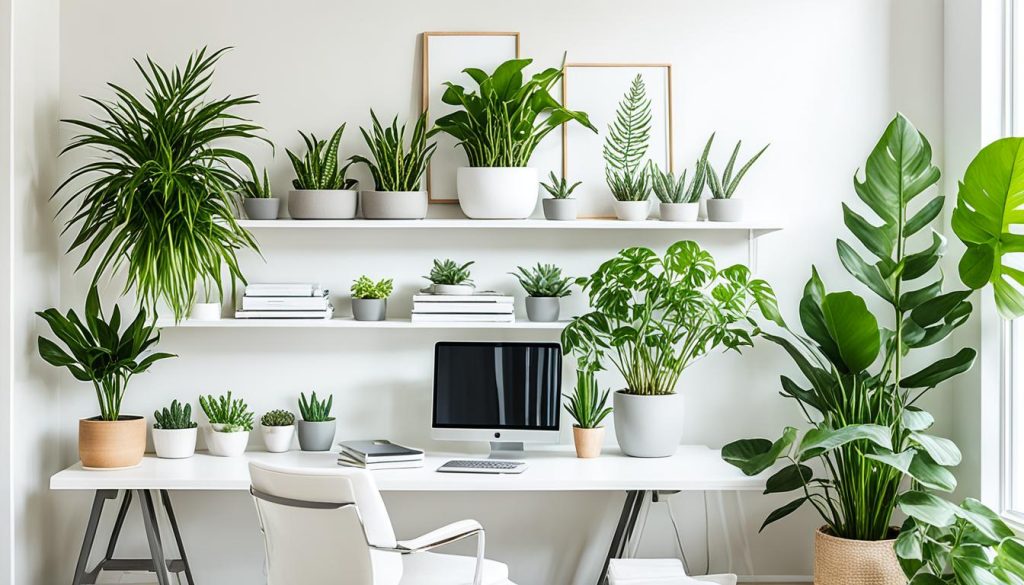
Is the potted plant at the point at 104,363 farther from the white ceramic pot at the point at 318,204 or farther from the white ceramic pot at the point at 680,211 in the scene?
the white ceramic pot at the point at 680,211

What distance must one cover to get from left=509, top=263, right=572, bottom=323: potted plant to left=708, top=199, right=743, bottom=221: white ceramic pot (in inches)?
24.4

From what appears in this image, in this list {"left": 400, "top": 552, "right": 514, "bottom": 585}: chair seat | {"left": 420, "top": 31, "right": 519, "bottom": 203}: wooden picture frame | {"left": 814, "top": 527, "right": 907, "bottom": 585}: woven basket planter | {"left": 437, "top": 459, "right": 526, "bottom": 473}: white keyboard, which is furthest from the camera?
{"left": 420, "top": 31, "right": 519, "bottom": 203}: wooden picture frame

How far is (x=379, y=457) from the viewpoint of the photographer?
342cm

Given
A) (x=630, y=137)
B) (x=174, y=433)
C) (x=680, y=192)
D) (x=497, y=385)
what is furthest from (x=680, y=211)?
(x=174, y=433)

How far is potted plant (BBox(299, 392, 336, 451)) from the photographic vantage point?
3.67m

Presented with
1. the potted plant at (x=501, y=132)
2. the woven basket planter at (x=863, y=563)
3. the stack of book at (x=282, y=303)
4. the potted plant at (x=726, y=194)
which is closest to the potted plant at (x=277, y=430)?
the stack of book at (x=282, y=303)

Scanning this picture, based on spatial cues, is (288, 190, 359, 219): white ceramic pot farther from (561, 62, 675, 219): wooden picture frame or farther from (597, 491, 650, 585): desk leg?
(597, 491, 650, 585): desk leg

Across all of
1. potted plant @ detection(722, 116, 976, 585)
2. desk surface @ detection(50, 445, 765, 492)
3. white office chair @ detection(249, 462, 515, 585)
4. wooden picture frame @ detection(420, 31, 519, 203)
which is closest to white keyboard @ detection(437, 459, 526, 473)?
desk surface @ detection(50, 445, 765, 492)

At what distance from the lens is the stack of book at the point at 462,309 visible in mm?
3627

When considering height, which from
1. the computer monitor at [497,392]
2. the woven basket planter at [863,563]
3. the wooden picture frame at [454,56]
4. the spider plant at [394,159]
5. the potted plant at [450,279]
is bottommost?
the woven basket planter at [863,563]

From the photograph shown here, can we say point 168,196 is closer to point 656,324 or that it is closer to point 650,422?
point 656,324

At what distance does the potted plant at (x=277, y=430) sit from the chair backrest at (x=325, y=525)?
0.82 metres

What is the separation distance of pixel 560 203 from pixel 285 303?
1.10 metres

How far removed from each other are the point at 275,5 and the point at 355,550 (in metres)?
2.23
